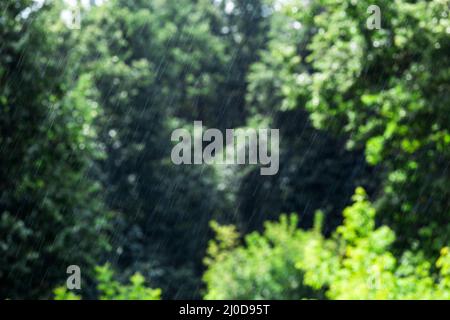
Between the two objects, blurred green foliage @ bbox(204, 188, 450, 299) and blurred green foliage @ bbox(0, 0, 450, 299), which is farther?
blurred green foliage @ bbox(0, 0, 450, 299)

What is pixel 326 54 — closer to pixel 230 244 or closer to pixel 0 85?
pixel 0 85

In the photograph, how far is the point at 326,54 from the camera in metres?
12.6

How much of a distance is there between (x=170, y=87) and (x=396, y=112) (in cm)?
2219

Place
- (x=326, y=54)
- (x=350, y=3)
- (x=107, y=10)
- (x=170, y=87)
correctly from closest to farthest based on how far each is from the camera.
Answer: (x=350, y=3) < (x=326, y=54) < (x=107, y=10) < (x=170, y=87)

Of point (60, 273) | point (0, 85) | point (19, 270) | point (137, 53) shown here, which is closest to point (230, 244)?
point (60, 273)

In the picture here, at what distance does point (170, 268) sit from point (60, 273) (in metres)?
13.3

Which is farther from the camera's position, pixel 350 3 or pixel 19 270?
pixel 19 270

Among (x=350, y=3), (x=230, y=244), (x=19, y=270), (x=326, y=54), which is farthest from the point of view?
(x=230, y=244)

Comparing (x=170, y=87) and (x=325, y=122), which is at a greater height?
(x=170, y=87)

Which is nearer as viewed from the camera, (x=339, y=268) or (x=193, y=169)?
(x=339, y=268)

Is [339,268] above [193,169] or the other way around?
the other way around

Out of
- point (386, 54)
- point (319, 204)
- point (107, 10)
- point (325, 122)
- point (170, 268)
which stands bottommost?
Result: point (170, 268)

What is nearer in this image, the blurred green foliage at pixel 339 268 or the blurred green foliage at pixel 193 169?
the blurred green foliage at pixel 339 268

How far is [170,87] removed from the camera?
108 feet
